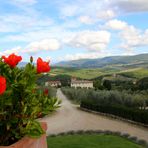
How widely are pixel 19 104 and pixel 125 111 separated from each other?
23.2 meters

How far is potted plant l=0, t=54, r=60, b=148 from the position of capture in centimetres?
296

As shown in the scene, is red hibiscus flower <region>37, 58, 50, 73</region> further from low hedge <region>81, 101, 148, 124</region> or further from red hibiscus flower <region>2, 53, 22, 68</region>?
low hedge <region>81, 101, 148, 124</region>

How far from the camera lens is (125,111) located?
25828 mm

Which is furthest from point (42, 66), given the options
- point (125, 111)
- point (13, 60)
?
point (125, 111)

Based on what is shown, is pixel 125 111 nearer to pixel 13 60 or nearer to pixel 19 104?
pixel 13 60

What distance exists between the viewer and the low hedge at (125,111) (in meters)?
22.7

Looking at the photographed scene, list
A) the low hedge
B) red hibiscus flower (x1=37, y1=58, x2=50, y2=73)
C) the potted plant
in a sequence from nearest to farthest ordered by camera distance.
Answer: the potted plant < red hibiscus flower (x1=37, y1=58, x2=50, y2=73) < the low hedge

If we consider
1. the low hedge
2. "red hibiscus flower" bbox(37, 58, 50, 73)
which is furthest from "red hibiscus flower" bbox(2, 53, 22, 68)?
the low hedge

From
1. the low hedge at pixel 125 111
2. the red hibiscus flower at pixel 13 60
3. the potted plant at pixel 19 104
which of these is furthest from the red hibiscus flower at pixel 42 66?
the low hedge at pixel 125 111

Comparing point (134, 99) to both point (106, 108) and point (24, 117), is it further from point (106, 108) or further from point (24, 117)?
point (24, 117)

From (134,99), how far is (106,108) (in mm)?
6331

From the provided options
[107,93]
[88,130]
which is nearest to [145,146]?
[88,130]

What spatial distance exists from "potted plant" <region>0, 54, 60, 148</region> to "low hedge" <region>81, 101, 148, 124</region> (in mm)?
19560

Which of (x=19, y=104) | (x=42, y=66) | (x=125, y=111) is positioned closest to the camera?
(x=19, y=104)
